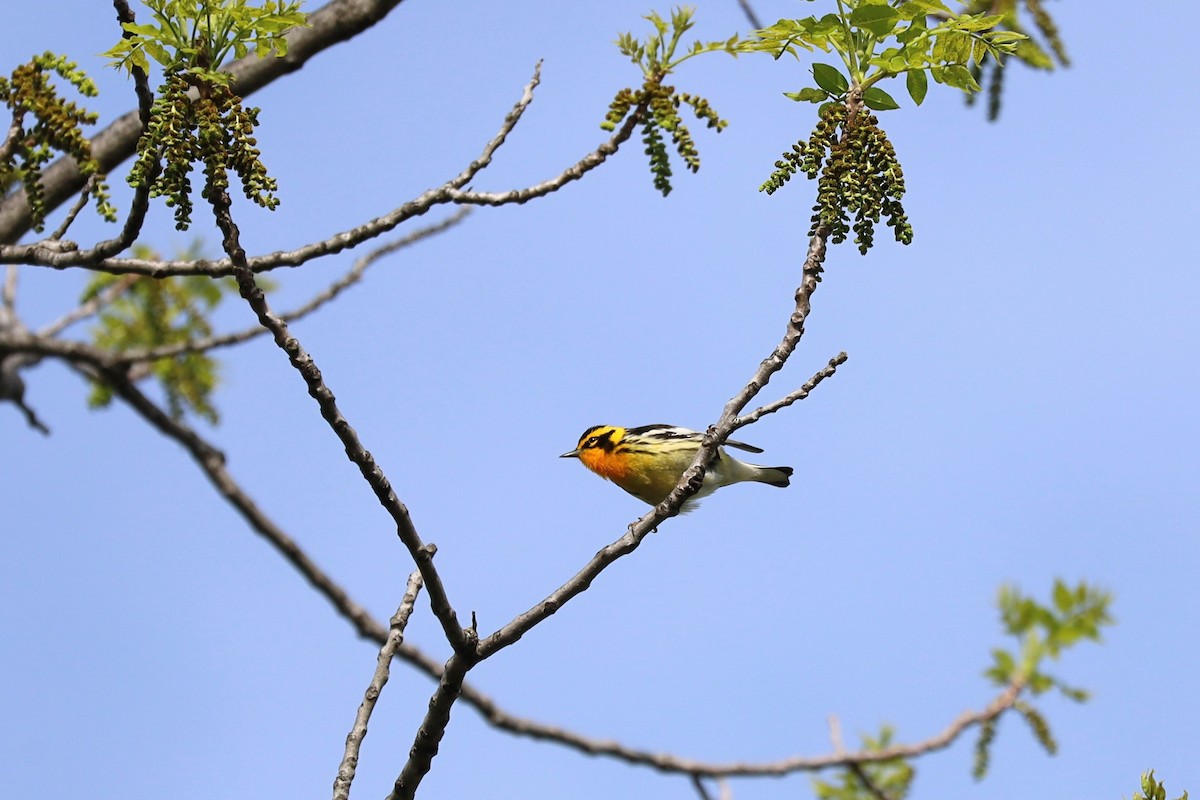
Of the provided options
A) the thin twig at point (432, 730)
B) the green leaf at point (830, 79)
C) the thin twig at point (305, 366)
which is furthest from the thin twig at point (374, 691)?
the green leaf at point (830, 79)

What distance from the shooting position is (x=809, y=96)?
167 inches

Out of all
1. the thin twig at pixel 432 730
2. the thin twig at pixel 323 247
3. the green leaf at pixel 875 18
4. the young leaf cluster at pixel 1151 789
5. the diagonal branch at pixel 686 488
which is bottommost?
the young leaf cluster at pixel 1151 789

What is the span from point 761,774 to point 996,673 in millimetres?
2050

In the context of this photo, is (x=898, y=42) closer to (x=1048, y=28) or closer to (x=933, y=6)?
(x=933, y=6)

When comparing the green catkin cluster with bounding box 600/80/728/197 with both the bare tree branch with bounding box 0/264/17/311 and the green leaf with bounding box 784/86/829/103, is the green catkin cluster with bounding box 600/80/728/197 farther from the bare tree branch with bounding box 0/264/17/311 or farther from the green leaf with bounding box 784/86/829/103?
the bare tree branch with bounding box 0/264/17/311

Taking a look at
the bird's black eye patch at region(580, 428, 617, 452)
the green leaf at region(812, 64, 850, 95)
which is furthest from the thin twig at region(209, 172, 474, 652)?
the bird's black eye patch at region(580, 428, 617, 452)

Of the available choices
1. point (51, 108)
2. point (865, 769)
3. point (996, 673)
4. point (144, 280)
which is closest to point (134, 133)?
point (51, 108)

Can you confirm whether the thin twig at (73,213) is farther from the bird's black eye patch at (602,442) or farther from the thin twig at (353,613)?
the bird's black eye patch at (602,442)

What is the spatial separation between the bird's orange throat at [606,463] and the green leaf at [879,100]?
512 cm

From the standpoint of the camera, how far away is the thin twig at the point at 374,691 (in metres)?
3.95

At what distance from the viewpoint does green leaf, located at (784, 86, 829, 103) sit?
421 cm

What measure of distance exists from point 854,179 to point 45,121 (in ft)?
9.18

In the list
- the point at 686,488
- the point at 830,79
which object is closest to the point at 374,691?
the point at 686,488

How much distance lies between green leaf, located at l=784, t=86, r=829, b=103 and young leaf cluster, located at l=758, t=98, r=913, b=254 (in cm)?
35
